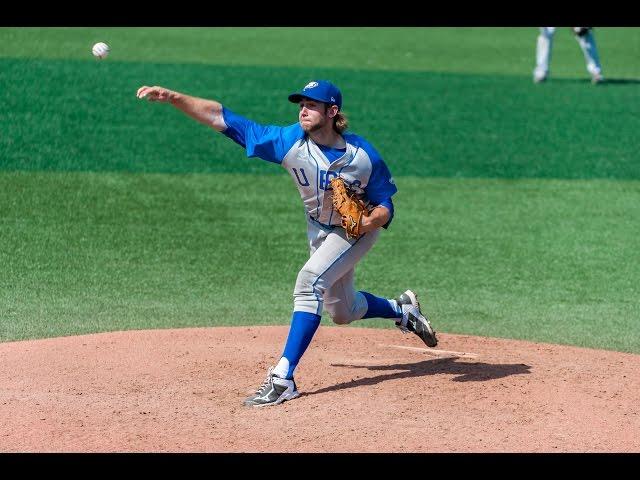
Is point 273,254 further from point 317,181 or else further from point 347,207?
point 347,207

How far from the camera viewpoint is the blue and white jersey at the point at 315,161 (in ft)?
21.4

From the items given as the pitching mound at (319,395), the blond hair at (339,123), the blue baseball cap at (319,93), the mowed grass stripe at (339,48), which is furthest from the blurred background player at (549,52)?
the blue baseball cap at (319,93)

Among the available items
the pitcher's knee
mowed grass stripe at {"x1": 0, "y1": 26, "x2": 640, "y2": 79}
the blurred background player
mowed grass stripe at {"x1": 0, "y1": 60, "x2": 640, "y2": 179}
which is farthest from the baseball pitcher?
the blurred background player

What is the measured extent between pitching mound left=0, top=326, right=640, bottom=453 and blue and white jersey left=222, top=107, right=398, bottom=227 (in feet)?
3.71

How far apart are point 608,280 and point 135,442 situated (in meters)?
5.81

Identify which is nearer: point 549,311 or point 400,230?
point 549,311

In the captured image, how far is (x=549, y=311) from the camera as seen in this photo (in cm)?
927

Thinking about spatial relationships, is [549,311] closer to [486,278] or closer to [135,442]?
[486,278]

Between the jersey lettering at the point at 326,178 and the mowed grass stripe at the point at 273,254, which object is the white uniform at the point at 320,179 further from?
the mowed grass stripe at the point at 273,254

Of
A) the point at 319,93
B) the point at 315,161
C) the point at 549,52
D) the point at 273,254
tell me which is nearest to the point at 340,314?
the point at 315,161

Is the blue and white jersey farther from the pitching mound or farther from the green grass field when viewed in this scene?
the green grass field

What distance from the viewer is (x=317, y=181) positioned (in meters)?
6.53

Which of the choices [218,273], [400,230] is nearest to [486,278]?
[400,230]

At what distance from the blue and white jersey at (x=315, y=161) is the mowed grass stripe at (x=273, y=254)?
231 cm
